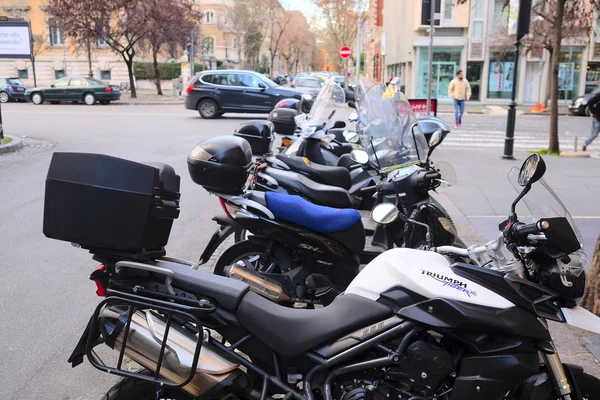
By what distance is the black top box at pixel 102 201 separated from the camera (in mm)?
2461

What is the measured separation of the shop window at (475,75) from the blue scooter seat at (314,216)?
32405 mm

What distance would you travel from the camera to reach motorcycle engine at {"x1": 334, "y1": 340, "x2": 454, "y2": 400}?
2375 mm

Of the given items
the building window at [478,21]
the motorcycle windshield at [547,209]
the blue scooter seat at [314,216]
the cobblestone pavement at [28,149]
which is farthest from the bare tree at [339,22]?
the motorcycle windshield at [547,209]

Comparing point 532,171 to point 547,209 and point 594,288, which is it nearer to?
point 547,209

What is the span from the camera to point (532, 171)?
2.38 meters

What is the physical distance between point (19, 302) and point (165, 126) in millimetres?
13977

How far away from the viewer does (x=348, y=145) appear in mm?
8023

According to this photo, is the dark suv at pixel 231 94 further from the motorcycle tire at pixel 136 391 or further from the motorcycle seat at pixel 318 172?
the motorcycle tire at pixel 136 391

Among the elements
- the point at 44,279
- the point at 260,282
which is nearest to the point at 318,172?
the point at 260,282

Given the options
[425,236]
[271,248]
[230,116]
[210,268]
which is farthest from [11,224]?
[230,116]

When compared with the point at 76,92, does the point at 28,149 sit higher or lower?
lower

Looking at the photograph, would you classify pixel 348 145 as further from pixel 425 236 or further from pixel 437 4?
pixel 437 4

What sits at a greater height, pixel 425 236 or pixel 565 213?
pixel 565 213

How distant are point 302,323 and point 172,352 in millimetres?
559
